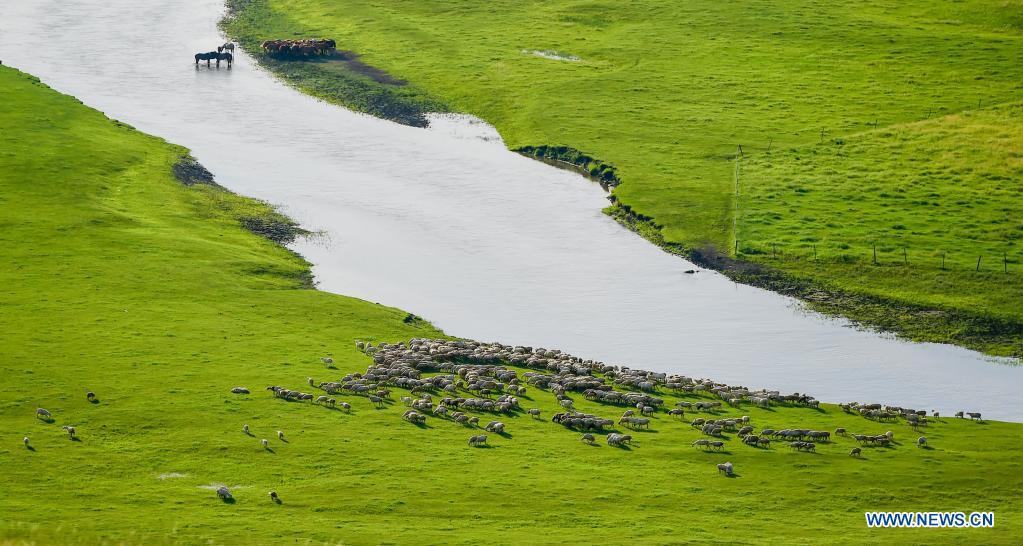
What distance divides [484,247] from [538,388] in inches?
919

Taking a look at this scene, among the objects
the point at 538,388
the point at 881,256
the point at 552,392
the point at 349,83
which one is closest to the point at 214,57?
the point at 349,83

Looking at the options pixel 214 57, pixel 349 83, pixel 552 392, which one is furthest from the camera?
pixel 214 57

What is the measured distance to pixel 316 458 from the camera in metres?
43.5

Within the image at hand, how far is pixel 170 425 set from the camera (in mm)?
45688

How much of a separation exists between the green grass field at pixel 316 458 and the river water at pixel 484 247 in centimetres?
585

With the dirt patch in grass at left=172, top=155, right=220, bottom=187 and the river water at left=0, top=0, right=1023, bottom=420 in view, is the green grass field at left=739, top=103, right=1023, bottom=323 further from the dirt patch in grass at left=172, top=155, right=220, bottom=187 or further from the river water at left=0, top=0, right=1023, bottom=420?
the dirt patch in grass at left=172, top=155, right=220, bottom=187

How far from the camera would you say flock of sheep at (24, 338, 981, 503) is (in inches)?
1866

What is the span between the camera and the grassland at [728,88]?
68312 millimetres

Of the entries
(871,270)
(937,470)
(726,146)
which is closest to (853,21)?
(726,146)

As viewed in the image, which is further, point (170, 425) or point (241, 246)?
point (241, 246)

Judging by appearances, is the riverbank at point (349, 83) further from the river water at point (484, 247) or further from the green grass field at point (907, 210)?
the green grass field at point (907, 210)

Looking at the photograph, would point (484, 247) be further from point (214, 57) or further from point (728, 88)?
Result: point (214, 57)

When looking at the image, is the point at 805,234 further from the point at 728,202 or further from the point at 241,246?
the point at 241,246

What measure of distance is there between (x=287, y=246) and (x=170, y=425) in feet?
97.3
